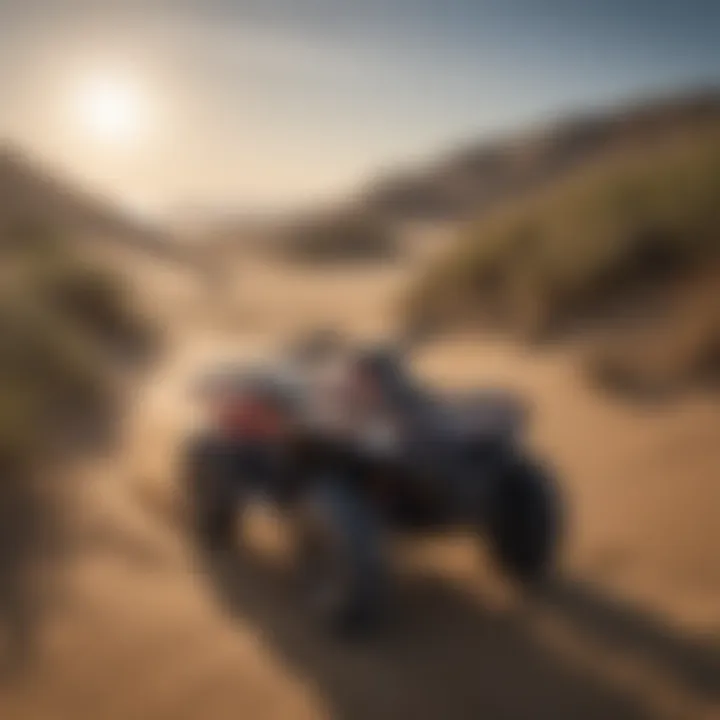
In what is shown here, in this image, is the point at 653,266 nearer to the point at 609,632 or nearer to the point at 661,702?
the point at 609,632

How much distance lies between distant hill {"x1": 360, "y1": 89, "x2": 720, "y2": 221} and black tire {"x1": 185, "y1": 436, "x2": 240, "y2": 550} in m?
0.75

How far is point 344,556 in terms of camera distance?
2.06m

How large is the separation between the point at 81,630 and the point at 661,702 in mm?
1212

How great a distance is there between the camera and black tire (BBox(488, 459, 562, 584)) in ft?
7.65

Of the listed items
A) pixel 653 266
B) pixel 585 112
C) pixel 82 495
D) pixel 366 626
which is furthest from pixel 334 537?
pixel 653 266

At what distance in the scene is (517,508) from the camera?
7.70ft

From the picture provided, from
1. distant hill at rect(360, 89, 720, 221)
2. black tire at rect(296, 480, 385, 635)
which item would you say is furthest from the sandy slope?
distant hill at rect(360, 89, 720, 221)

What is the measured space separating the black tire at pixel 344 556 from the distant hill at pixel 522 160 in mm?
669

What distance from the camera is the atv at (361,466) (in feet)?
6.80

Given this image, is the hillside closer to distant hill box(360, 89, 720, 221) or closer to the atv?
distant hill box(360, 89, 720, 221)

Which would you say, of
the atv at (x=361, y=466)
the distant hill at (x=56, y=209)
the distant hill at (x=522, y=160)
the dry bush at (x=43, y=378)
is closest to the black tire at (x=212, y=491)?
the atv at (x=361, y=466)

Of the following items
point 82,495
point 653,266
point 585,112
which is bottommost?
point 82,495

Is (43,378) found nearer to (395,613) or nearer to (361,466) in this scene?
(361,466)

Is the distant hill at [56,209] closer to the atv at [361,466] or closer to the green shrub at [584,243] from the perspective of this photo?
the atv at [361,466]
